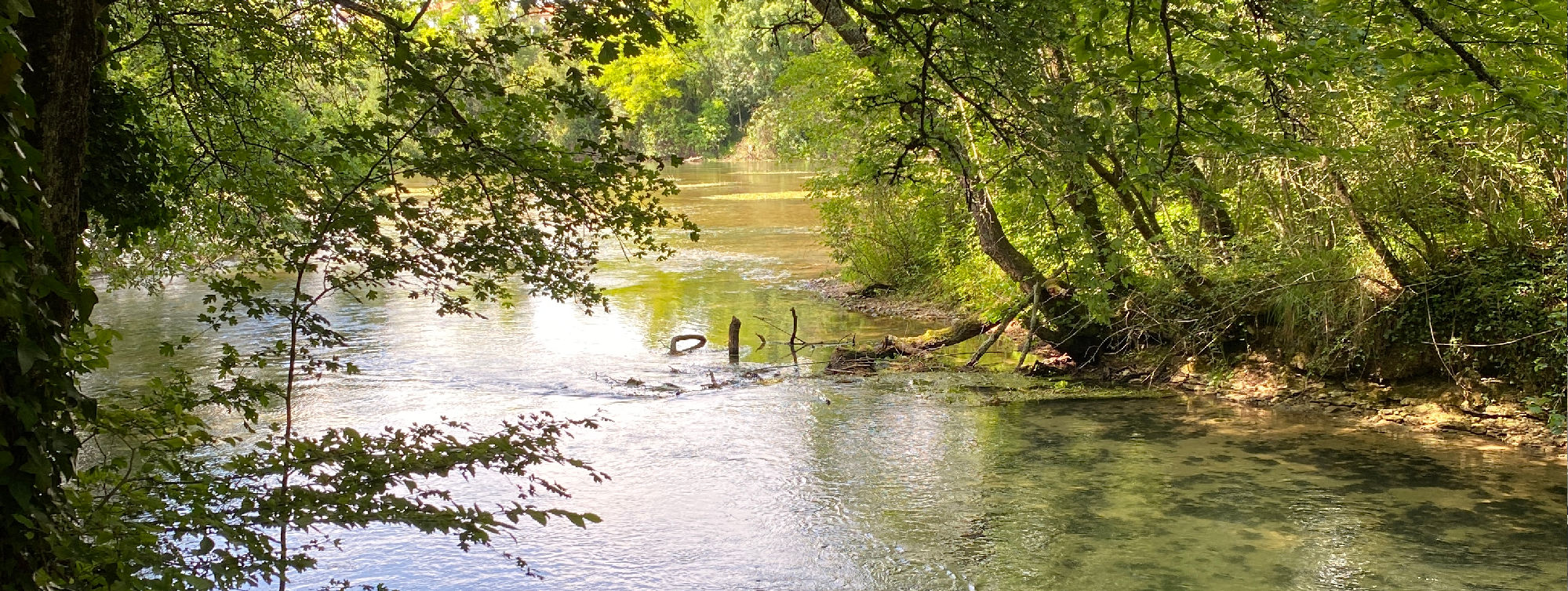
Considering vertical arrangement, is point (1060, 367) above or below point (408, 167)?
below

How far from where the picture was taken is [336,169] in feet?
14.4

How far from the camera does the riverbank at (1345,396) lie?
816cm

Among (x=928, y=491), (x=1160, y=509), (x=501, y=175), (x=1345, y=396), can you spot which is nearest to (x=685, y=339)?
(x=928, y=491)

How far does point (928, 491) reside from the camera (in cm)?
756

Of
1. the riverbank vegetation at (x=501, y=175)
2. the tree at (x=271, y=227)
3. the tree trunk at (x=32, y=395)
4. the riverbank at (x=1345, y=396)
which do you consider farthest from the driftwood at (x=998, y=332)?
the tree trunk at (x=32, y=395)

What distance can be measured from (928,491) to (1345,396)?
404 cm

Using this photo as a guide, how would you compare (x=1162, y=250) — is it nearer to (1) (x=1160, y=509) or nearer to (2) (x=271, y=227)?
(1) (x=1160, y=509)

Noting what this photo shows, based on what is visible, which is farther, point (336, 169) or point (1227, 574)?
point (1227, 574)

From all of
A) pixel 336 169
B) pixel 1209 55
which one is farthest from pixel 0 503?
pixel 1209 55

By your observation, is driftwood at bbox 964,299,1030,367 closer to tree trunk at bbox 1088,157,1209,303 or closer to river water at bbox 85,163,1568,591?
river water at bbox 85,163,1568,591

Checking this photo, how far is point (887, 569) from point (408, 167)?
11.6ft

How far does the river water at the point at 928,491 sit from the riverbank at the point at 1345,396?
299 mm

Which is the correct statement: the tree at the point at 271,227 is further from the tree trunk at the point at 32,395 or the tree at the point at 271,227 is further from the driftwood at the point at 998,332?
the driftwood at the point at 998,332

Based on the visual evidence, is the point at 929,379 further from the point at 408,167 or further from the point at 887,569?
the point at 408,167
